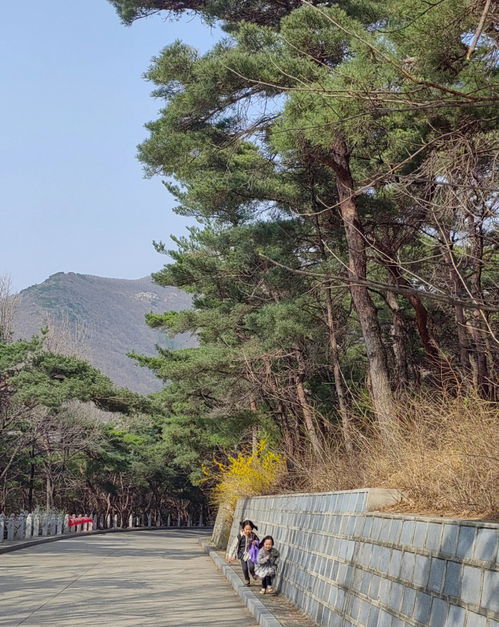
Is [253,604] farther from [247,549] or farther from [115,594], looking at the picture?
[115,594]

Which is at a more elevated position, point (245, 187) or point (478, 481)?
point (245, 187)

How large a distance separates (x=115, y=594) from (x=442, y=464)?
9091 mm

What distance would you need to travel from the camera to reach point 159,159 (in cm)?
2064

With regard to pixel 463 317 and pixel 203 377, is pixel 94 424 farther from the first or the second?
pixel 463 317

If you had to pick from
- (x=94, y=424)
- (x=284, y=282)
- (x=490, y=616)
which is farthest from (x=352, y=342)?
(x=94, y=424)

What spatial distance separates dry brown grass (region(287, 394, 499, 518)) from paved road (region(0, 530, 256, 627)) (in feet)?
9.71

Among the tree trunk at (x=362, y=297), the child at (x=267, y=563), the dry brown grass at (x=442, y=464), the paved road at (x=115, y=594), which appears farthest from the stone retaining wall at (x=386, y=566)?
the tree trunk at (x=362, y=297)

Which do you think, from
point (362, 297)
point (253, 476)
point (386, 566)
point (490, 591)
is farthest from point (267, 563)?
point (253, 476)

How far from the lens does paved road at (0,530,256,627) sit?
12023 millimetres

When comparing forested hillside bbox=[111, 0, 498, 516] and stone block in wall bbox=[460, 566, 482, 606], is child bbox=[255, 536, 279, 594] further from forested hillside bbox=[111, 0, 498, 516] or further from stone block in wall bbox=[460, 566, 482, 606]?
stone block in wall bbox=[460, 566, 482, 606]

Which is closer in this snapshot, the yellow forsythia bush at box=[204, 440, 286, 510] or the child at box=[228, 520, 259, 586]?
the child at box=[228, 520, 259, 586]

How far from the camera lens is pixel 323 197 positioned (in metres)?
23.0

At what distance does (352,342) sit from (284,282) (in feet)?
26.8

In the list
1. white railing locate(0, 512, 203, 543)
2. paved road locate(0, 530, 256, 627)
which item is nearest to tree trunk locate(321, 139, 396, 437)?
paved road locate(0, 530, 256, 627)
